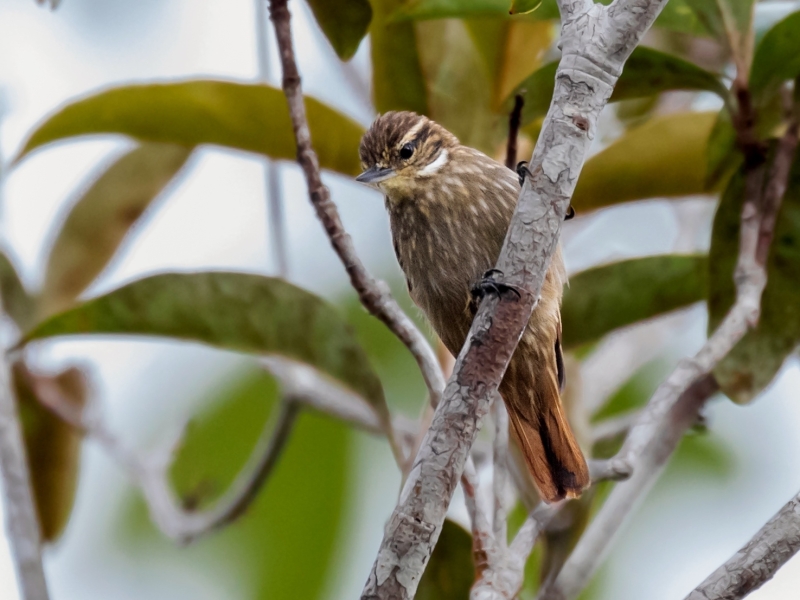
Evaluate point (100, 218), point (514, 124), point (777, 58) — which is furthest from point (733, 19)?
point (100, 218)

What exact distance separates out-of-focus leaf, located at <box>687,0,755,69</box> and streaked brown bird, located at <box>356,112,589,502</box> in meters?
0.55

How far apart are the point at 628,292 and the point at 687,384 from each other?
61cm

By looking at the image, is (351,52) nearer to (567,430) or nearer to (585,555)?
(567,430)

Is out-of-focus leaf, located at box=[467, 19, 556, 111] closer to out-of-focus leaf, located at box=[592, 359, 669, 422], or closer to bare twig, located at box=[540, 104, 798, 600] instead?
bare twig, located at box=[540, 104, 798, 600]

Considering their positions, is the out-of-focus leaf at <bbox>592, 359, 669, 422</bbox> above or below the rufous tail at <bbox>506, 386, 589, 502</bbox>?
above

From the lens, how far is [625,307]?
2.62 m

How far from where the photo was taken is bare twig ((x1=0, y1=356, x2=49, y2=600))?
6.52ft

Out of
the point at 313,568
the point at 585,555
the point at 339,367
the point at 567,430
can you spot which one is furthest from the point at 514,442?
the point at 313,568

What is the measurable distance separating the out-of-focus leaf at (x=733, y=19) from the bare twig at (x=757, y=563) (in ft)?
4.06

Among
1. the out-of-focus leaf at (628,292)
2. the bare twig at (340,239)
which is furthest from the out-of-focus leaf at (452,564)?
the out-of-focus leaf at (628,292)

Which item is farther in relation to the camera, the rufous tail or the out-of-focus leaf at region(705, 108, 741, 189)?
the out-of-focus leaf at region(705, 108, 741, 189)

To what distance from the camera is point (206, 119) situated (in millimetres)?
2639

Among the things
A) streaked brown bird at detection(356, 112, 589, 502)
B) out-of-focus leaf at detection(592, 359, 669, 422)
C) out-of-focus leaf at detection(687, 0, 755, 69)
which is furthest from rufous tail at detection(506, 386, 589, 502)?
out-of-focus leaf at detection(592, 359, 669, 422)

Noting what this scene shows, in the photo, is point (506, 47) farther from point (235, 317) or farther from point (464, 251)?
point (235, 317)
